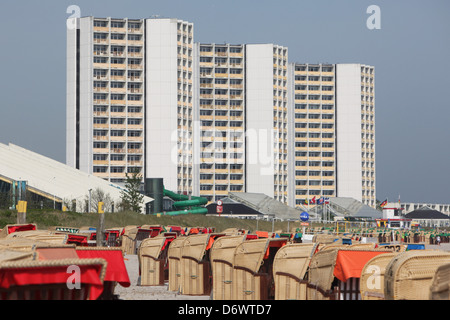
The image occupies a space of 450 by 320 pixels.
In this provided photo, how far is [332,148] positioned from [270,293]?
162595 millimetres

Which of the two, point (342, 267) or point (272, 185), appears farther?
point (272, 185)

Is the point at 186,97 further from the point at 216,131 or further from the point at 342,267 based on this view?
the point at 342,267

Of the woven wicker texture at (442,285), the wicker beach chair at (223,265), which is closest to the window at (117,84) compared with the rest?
the wicker beach chair at (223,265)

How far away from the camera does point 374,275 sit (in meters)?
12.5

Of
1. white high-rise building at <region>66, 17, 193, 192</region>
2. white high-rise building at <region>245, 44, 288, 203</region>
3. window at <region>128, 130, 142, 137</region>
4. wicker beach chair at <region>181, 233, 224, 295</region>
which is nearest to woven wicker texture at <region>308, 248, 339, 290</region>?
wicker beach chair at <region>181, 233, 224, 295</region>

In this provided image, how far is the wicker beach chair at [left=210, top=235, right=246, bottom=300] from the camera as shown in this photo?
16.5 metres

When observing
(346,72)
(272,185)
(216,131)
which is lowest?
(272,185)

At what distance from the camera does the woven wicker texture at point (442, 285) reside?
7598 mm

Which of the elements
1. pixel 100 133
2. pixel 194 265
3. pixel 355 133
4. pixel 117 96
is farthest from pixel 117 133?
pixel 194 265

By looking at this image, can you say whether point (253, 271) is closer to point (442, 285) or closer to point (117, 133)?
point (442, 285)

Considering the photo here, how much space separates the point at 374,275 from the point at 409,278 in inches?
88.3

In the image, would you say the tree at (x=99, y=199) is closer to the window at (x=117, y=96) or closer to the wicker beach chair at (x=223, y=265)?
the window at (x=117, y=96)

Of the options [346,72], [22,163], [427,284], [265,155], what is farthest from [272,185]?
[427,284]

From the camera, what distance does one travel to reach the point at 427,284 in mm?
10477
